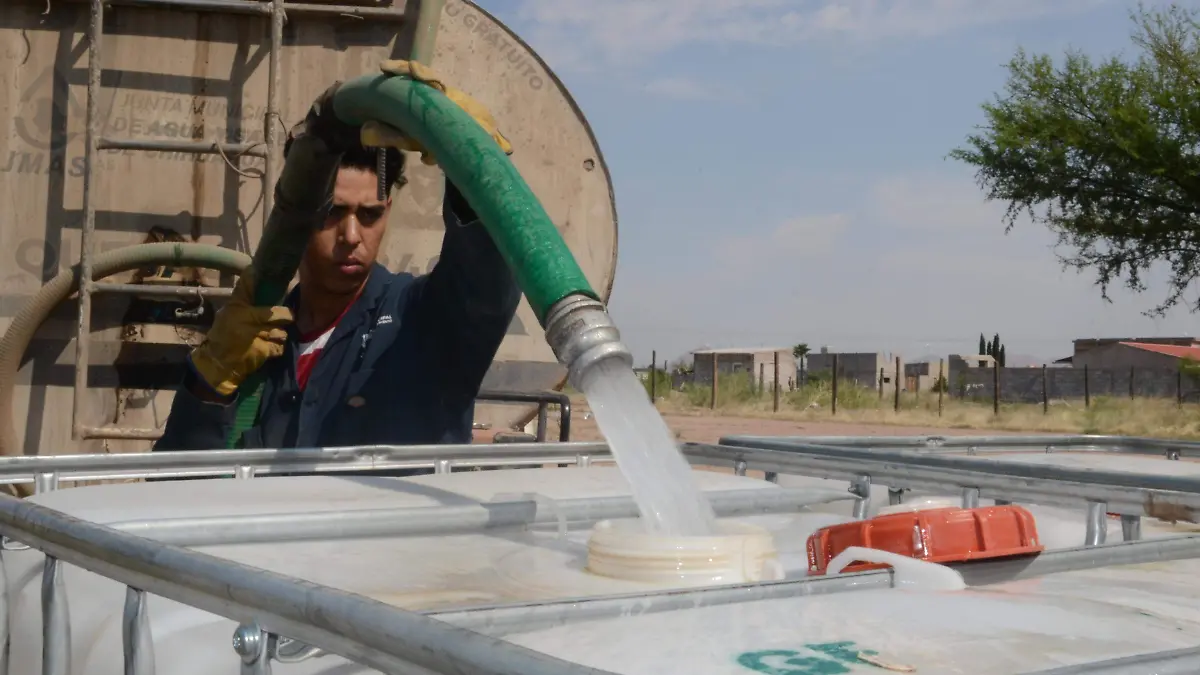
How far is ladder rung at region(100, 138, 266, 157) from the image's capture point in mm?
4910

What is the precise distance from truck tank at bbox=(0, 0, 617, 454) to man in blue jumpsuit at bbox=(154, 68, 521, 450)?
1037mm

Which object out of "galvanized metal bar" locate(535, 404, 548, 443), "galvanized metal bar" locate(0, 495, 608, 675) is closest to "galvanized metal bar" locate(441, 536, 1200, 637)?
"galvanized metal bar" locate(0, 495, 608, 675)

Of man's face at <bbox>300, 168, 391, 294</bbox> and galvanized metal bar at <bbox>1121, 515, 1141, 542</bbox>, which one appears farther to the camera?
man's face at <bbox>300, 168, 391, 294</bbox>

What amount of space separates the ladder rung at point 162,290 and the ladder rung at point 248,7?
3.59ft

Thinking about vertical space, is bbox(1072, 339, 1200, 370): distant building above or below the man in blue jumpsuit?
above

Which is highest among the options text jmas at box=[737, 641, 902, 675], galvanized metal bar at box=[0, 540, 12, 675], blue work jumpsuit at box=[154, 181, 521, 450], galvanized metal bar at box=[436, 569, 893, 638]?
blue work jumpsuit at box=[154, 181, 521, 450]

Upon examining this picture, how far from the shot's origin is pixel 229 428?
3.74 metres

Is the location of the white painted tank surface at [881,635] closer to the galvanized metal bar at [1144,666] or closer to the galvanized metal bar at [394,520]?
the galvanized metal bar at [1144,666]

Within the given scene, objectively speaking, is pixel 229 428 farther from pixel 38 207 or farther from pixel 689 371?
pixel 689 371

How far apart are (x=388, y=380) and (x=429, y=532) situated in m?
1.90

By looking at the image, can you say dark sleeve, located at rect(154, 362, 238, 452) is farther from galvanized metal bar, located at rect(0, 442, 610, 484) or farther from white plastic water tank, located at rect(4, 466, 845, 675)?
white plastic water tank, located at rect(4, 466, 845, 675)

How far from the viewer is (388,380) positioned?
382 cm

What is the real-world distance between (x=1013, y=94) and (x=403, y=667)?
74.4ft

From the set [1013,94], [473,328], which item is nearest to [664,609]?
[473,328]
